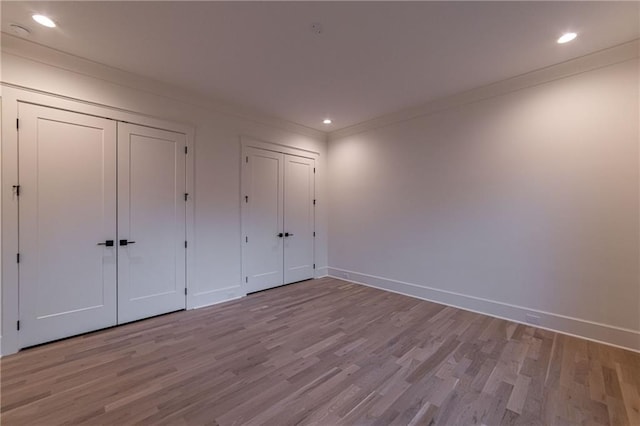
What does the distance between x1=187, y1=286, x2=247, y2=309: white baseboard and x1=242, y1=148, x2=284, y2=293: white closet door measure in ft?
0.69

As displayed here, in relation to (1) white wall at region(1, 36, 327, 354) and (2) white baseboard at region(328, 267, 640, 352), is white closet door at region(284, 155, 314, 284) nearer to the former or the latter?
(1) white wall at region(1, 36, 327, 354)

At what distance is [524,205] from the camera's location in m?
3.37

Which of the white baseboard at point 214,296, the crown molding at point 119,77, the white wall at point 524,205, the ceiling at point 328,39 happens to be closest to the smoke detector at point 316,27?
the ceiling at point 328,39

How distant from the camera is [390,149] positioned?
4789mm

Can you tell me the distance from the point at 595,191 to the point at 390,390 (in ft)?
10.2

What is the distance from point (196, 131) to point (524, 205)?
464 centimetres

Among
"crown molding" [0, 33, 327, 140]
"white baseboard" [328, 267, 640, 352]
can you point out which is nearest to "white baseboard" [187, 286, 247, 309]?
"white baseboard" [328, 267, 640, 352]

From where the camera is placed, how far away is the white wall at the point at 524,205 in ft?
9.25

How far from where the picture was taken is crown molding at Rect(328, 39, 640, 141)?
2773 millimetres

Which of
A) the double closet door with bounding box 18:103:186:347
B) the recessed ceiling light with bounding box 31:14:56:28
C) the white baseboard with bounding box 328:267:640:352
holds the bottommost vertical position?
the white baseboard with bounding box 328:267:640:352

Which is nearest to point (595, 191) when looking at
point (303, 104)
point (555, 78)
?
point (555, 78)

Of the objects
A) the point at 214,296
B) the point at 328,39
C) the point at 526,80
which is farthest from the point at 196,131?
the point at 526,80

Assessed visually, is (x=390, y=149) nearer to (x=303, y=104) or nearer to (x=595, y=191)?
(x=303, y=104)

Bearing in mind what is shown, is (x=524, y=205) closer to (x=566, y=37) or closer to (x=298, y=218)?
(x=566, y=37)
